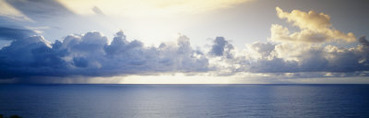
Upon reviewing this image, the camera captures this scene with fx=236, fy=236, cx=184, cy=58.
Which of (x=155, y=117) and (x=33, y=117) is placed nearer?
(x=33, y=117)

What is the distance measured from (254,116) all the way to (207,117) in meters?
20.5

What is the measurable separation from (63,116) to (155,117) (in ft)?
124

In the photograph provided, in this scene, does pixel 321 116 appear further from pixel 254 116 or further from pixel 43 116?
pixel 43 116

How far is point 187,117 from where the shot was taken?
101 metres

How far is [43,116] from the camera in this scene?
9750 centimetres

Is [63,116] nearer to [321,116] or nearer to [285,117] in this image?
[285,117]

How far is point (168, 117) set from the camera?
10112 centimetres

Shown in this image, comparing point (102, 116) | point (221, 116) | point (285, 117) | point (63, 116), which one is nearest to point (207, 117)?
point (221, 116)

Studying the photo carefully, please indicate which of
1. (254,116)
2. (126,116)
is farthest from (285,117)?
(126,116)

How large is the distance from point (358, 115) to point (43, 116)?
5201 inches

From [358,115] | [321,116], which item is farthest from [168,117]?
[358,115]

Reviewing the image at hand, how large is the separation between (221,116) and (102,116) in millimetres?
51077

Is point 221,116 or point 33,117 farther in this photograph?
point 221,116

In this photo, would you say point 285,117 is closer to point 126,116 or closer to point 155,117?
point 155,117
